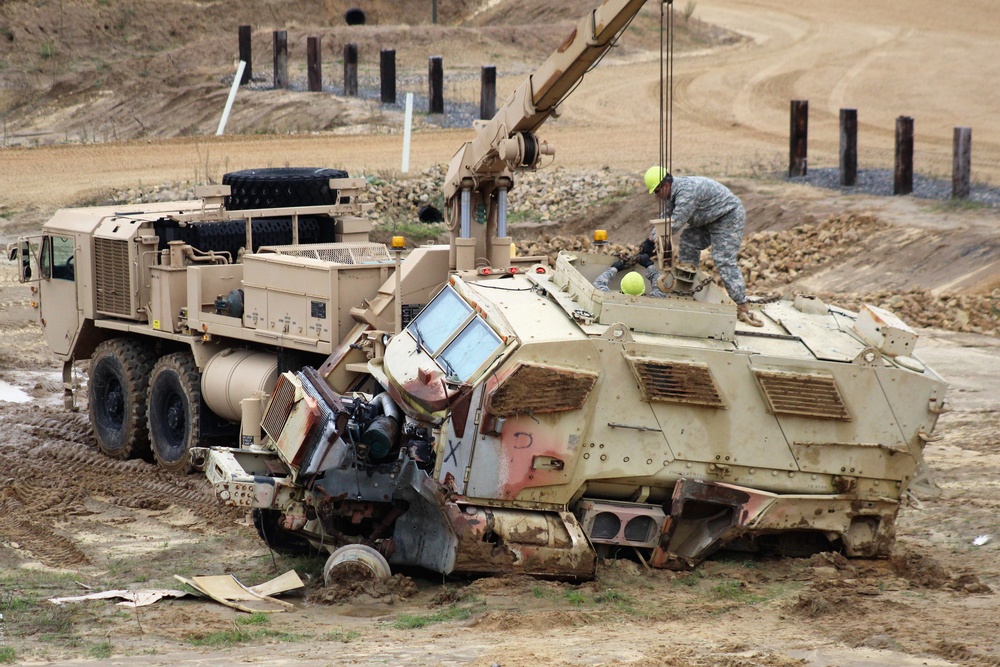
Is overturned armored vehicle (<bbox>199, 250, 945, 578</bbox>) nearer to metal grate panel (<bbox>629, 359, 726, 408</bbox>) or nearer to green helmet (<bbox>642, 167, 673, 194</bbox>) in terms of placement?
metal grate panel (<bbox>629, 359, 726, 408</bbox>)

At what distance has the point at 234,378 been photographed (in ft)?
44.9

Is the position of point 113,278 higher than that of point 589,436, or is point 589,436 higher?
point 113,278

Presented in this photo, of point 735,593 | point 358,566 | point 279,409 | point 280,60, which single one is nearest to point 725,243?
point 735,593

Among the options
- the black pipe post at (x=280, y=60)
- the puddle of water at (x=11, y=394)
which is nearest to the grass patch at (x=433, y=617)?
the puddle of water at (x=11, y=394)

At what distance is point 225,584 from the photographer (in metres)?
10.2

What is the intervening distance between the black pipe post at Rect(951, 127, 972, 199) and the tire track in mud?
43.5 feet

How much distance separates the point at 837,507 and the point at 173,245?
277 inches

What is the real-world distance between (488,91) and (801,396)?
20.8 m

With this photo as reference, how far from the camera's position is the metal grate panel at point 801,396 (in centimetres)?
1002

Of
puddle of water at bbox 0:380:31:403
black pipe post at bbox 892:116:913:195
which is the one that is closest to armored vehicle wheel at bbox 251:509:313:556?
puddle of water at bbox 0:380:31:403

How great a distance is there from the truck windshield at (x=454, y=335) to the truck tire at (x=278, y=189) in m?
4.53

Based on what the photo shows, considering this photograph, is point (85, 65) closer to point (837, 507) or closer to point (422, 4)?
point (422, 4)

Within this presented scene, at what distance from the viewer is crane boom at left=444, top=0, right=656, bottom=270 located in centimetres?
1222

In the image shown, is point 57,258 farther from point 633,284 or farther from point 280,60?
point 280,60
